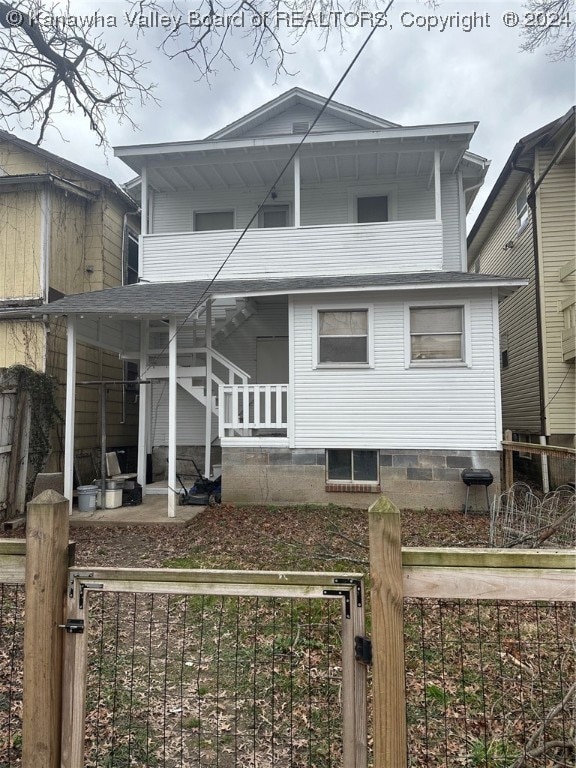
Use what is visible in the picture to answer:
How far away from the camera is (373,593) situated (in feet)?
5.42

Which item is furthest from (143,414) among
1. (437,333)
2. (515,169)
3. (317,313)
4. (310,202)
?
(515,169)

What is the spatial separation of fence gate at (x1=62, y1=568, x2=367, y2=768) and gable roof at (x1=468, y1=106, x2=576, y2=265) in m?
9.17

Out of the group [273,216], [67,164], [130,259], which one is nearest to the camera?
[67,164]

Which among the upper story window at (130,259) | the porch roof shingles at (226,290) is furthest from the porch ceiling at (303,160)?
the porch roof shingles at (226,290)

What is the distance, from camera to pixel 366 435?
334 inches

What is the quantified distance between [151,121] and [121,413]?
7.37 meters

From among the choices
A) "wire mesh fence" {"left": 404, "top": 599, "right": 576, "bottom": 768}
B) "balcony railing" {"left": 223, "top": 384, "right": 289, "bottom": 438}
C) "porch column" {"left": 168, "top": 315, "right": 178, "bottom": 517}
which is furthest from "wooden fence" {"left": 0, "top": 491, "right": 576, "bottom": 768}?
"balcony railing" {"left": 223, "top": 384, "right": 289, "bottom": 438}

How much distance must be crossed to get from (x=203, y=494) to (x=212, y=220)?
259 inches

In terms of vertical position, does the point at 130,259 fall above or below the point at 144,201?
below

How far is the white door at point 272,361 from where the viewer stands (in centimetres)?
1129

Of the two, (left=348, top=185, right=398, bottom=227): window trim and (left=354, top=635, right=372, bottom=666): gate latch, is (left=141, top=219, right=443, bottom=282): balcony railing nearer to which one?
(left=348, top=185, right=398, bottom=227): window trim

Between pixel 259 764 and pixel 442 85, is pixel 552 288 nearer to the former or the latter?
pixel 442 85

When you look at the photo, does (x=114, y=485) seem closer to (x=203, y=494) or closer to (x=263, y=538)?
(x=203, y=494)

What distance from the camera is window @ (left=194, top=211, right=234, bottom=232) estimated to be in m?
11.4
